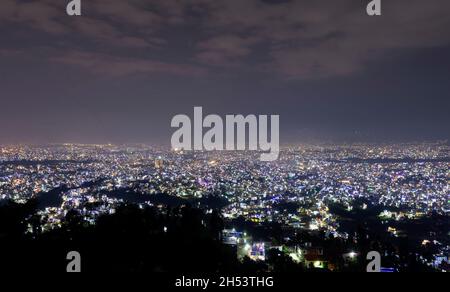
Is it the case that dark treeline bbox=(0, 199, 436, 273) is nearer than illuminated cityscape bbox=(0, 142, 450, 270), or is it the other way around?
dark treeline bbox=(0, 199, 436, 273)

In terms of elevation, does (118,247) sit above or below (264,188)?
below

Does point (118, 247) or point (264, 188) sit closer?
point (118, 247)

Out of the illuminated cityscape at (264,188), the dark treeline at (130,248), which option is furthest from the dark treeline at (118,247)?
the illuminated cityscape at (264,188)

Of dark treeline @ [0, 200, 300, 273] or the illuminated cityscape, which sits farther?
the illuminated cityscape

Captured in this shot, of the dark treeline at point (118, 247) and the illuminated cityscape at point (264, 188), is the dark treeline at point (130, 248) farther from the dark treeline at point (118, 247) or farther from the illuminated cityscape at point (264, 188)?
the illuminated cityscape at point (264, 188)

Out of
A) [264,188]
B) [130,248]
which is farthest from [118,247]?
[264,188]

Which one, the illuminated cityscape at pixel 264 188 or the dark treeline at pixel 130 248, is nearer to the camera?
the dark treeline at pixel 130 248

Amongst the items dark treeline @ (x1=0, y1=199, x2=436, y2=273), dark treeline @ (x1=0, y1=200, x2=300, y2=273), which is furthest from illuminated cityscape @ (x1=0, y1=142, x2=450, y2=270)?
dark treeline @ (x1=0, y1=200, x2=300, y2=273)

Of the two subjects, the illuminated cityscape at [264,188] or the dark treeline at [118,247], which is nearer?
the dark treeline at [118,247]

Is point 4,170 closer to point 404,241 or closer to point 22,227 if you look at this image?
point 22,227

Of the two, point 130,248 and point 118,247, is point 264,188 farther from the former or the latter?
point 118,247

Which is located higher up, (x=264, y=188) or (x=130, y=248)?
(x=264, y=188)

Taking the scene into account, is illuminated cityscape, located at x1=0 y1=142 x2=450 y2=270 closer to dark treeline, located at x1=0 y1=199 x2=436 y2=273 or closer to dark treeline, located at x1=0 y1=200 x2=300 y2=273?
dark treeline, located at x1=0 y1=199 x2=436 y2=273
